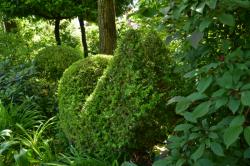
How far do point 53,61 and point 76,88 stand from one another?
6.87ft

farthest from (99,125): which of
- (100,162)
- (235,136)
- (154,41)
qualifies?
(235,136)

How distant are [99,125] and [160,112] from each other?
526 millimetres

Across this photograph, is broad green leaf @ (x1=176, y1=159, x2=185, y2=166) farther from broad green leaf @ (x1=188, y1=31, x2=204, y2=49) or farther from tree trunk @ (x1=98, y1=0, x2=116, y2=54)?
tree trunk @ (x1=98, y1=0, x2=116, y2=54)

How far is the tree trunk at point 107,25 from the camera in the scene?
19.4ft

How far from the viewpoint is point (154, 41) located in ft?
10.8

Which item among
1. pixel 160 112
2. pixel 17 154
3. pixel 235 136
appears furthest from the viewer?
pixel 17 154

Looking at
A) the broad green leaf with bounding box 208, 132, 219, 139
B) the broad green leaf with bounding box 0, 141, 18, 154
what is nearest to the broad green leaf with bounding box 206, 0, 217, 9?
the broad green leaf with bounding box 208, 132, 219, 139

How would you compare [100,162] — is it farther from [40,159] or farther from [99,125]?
[40,159]

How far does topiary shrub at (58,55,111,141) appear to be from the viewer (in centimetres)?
387

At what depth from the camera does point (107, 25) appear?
5992mm

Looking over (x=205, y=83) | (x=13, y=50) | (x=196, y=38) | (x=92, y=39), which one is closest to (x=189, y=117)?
(x=205, y=83)

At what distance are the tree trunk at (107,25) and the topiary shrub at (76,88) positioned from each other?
177cm

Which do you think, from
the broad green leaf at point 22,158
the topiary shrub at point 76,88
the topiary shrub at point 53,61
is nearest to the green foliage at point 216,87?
the topiary shrub at point 76,88

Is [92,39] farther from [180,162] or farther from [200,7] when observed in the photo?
[200,7]
